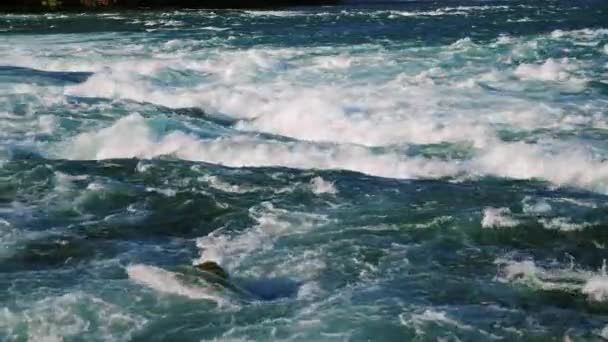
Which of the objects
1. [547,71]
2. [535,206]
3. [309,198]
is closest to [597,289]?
[535,206]

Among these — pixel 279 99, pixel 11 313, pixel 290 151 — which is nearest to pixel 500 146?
pixel 290 151

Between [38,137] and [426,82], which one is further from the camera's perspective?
[426,82]

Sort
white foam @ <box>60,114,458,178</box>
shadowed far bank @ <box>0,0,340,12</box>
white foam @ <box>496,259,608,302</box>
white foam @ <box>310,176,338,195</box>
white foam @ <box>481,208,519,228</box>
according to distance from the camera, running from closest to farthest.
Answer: white foam @ <box>496,259,608,302</box>, white foam @ <box>481,208,519,228</box>, white foam @ <box>310,176,338,195</box>, white foam @ <box>60,114,458,178</box>, shadowed far bank @ <box>0,0,340,12</box>

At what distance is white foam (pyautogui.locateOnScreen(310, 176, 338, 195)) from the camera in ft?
34.2

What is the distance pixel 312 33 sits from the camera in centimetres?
2762

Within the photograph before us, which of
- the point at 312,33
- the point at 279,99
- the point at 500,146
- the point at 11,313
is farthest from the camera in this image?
the point at 312,33

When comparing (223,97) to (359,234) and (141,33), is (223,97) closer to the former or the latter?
(359,234)

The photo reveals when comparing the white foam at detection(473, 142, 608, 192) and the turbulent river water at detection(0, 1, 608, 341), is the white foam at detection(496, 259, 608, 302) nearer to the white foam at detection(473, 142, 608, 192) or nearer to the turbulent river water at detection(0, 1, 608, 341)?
the turbulent river water at detection(0, 1, 608, 341)

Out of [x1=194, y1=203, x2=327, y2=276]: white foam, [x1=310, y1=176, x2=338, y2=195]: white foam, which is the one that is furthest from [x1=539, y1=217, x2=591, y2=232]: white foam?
[x1=310, y1=176, x2=338, y2=195]: white foam

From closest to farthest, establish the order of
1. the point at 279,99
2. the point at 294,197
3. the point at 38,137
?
the point at 294,197 < the point at 38,137 < the point at 279,99

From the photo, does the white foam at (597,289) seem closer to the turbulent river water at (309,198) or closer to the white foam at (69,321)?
the turbulent river water at (309,198)

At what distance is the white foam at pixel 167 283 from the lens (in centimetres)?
771

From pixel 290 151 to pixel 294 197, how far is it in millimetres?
2074

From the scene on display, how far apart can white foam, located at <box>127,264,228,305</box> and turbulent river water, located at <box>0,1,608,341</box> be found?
0.07 ft
